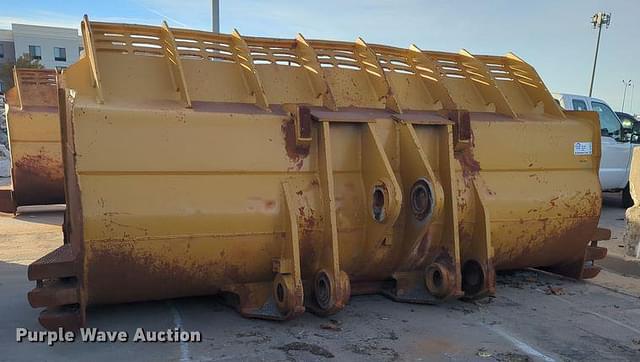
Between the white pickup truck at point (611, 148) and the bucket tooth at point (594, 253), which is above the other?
the white pickup truck at point (611, 148)

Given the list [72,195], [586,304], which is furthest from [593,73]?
[72,195]

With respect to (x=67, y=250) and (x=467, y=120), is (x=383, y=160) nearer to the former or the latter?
(x=467, y=120)

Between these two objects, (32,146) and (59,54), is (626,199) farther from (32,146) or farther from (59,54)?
(59,54)

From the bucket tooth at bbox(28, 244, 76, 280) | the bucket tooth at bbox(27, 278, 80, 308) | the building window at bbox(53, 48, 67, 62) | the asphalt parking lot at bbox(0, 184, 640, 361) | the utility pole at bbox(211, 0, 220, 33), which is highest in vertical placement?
the building window at bbox(53, 48, 67, 62)

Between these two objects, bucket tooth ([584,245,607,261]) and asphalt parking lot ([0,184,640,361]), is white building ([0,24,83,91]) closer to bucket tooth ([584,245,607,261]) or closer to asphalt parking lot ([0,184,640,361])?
asphalt parking lot ([0,184,640,361])

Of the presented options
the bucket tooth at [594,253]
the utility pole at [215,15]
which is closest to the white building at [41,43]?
the utility pole at [215,15]

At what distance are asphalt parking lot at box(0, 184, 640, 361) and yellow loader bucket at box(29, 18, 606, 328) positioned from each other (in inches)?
7.1

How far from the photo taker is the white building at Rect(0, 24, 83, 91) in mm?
73125

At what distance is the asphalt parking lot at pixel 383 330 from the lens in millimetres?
3713

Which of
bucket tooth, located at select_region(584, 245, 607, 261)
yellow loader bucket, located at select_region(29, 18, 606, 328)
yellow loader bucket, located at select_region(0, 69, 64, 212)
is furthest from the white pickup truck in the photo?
yellow loader bucket, located at select_region(0, 69, 64, 212)

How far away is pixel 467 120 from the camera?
15.5 ft

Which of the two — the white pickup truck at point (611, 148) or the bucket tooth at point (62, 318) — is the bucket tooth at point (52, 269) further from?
the white pickup truck at point (611, 148)

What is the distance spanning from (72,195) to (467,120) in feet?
10.3

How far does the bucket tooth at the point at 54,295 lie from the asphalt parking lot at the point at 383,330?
30 cm
